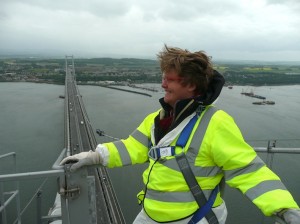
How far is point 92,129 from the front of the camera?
12750 mm

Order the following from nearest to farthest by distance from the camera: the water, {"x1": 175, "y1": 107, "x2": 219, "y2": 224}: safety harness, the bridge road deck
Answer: {"x1": 175, "y1": 107, "x2": 219, "y2": 224}: safety harness → the bridge road deck → the water

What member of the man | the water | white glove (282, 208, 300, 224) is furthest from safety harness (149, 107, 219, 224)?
the water

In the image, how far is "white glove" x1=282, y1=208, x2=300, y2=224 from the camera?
1.60 feet

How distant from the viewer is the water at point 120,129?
6.09 metres

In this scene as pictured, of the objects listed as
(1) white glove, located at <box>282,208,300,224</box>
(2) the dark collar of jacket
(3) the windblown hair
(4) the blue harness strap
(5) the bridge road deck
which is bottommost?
(5) the bridge road deck

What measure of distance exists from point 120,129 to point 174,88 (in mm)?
11494

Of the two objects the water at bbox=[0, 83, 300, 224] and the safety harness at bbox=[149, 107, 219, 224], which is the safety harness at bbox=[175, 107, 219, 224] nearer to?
the safety harness at bbox=[149, 107, 219, 224]

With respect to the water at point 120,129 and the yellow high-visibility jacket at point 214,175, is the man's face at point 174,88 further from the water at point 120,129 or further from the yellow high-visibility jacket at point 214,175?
the water at point 120,129

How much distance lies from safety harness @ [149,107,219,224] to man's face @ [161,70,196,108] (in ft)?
0.18

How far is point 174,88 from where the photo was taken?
68 centimetres

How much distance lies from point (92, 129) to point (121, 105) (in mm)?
5525

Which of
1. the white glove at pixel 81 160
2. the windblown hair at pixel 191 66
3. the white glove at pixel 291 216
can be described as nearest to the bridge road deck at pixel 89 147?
the white glove at pixel 81 160

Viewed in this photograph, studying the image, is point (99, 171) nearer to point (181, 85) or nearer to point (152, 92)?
point (181, 85)

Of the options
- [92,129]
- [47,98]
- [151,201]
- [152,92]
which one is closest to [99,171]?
[92,129]
